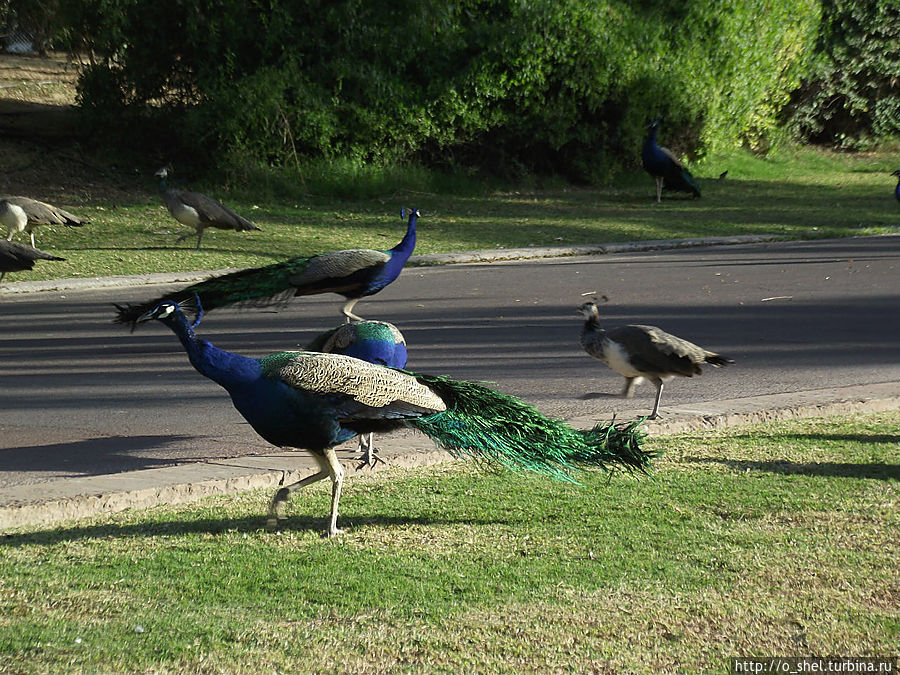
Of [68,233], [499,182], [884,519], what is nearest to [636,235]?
[499,182]

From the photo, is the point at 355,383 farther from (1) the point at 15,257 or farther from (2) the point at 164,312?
(1) the point at 15,257

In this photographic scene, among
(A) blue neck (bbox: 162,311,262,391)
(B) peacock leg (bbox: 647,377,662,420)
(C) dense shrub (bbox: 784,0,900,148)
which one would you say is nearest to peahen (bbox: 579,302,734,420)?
(B) peacock leg (bbox: 647,377,662,420)

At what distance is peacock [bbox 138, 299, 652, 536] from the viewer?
4.84m

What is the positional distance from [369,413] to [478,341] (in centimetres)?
525

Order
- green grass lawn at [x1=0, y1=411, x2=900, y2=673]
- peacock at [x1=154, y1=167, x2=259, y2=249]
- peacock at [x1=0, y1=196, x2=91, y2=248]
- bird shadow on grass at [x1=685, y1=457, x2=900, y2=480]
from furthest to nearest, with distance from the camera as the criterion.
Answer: peacock at [x1=154, y1=167, x2=259, y2=249], peacock at [x1=0, y1=196, x2=91, y2=248], bird shadow on grass at [x1=685, y1=457, x2=900, y2=480], green grass lawn at [x1=0, y1=411, x2=900, y2=673]

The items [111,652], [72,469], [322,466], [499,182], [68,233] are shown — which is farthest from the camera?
[499,182]

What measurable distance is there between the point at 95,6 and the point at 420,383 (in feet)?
64.9

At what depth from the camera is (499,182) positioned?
2527 cm

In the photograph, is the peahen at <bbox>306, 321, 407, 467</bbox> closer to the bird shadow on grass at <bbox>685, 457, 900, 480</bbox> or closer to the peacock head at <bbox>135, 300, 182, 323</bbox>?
the peacock head at <bbox>135, 300, 182, 323</bbox>

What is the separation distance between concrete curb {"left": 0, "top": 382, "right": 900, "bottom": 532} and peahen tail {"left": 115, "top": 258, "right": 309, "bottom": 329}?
147cm

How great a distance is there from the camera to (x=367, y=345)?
608 cm

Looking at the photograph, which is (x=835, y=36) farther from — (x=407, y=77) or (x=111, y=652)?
(x=111, y=652)

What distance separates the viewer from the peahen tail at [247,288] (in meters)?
7.47

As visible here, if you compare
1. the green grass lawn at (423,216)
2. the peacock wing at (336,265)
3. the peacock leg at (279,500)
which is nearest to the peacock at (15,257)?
the green grass lawn at (423,216)
